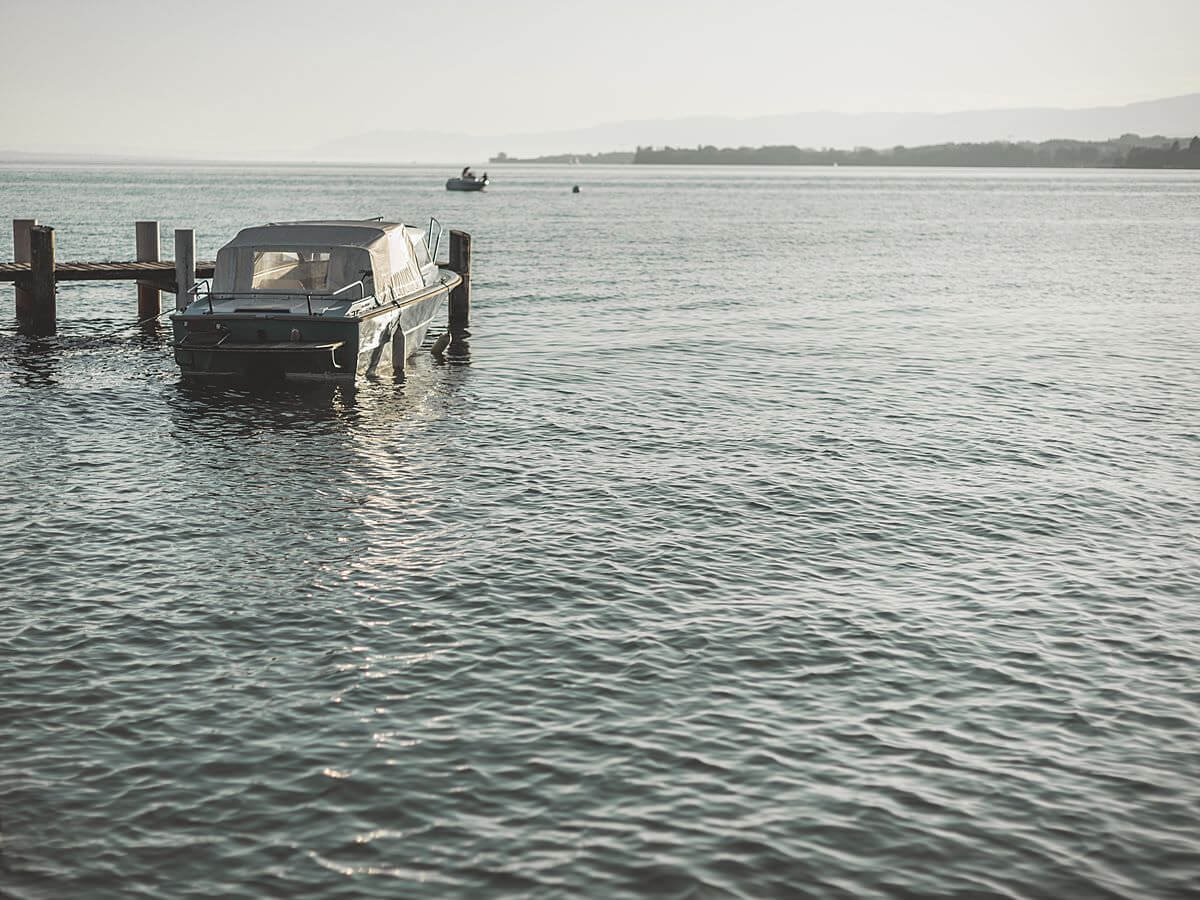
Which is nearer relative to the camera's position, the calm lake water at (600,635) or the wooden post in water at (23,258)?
the calm lake water at (600,635)

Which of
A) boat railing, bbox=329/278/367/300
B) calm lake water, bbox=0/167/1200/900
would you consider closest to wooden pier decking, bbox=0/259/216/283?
calm lake water, bbox=0/167/1200/900

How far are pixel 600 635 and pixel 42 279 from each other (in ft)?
72.7

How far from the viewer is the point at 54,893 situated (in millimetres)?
7082

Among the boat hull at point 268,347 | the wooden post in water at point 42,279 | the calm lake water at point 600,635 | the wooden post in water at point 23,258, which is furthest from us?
the wooden post in water at point 23,258

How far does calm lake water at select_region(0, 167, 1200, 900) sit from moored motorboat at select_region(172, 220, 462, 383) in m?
0.84

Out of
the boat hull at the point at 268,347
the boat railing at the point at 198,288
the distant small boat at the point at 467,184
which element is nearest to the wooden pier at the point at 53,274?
the boat railing at the point at 198,288

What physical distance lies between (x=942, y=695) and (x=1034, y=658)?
134 centimetres

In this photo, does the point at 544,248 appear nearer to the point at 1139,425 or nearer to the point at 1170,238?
the point at 1170,238

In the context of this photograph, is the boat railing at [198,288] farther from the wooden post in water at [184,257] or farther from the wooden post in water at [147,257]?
the wooden post in water at [147,257]

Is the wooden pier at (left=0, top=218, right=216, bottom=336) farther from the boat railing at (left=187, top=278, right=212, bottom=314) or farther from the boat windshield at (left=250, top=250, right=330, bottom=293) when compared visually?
the boat windshield at (left=250, top=250, right=330, bottom=293)

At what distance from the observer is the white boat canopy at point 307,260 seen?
74.1 ft

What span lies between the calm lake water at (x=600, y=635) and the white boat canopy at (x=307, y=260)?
2.17 m

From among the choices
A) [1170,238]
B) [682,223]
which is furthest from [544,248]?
[1170,238]

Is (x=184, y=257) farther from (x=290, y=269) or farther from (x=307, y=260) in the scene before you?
(x=290, y=269)
